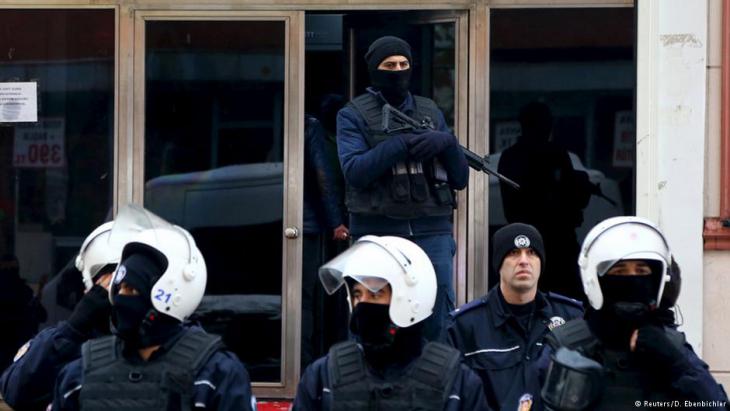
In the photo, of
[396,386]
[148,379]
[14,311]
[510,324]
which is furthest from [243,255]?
[396,386]

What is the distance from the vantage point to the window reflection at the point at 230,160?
9055mm

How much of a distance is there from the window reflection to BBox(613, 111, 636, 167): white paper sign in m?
1.92

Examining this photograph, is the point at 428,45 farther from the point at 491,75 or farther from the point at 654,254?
the point at 654,254

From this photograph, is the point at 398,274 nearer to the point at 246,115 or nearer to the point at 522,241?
the point at 522,241

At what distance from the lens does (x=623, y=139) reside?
891 cm

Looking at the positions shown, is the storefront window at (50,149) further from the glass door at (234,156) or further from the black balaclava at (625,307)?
the black balaclava at (625,307)

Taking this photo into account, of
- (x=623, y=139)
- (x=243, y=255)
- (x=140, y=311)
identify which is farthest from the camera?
(x=243, y=255)

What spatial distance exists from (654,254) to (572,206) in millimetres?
3332

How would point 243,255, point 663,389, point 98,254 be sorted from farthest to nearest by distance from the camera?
point 243,255 → point 98,254 → point 663,389

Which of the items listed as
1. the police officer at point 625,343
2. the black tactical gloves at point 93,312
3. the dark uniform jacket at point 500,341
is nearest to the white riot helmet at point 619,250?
the police officer at point 625,343

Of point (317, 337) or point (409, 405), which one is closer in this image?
point (409, 405)

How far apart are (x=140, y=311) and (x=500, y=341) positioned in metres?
1.89

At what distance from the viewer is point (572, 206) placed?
895 centimetres

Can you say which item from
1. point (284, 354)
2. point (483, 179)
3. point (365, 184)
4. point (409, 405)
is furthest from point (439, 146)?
point (409, 405)
